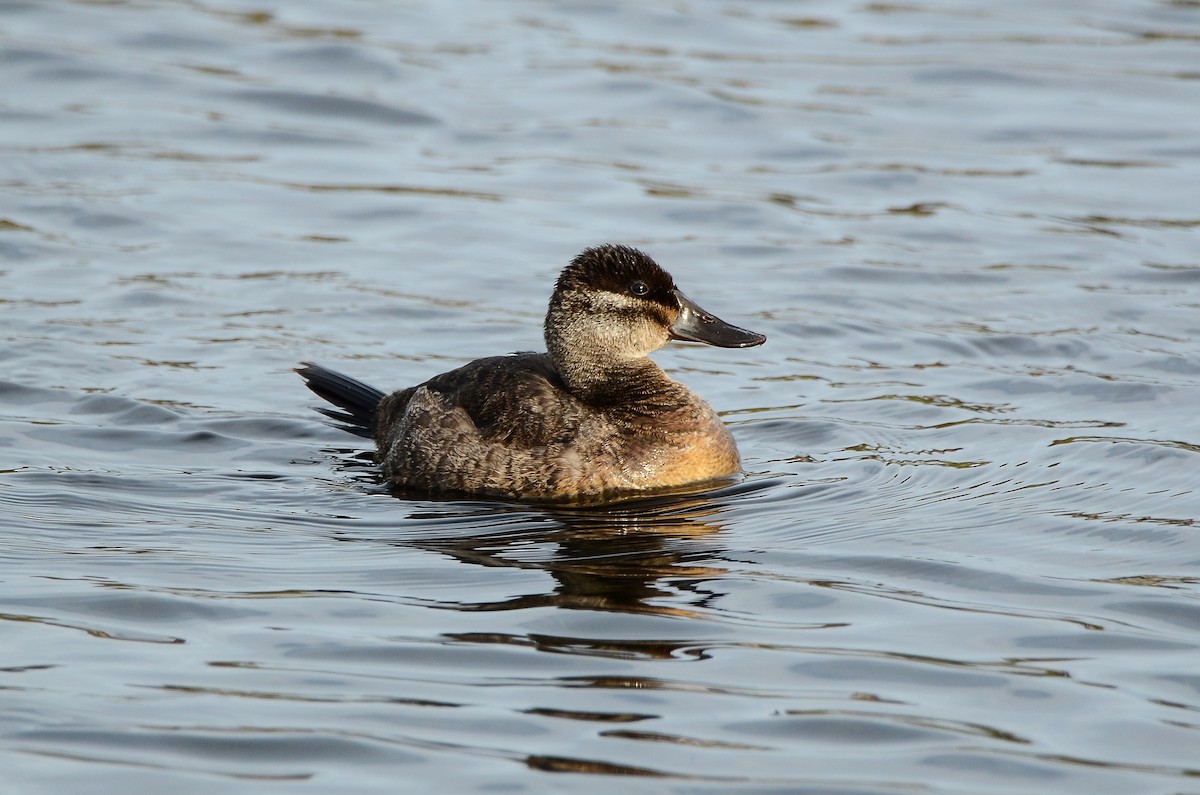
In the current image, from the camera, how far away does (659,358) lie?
11.0 meters

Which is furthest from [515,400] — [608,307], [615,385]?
[608,307]

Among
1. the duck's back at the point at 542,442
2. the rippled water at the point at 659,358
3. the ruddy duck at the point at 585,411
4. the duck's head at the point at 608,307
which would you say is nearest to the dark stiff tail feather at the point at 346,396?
the rippled water at the point at 659,358

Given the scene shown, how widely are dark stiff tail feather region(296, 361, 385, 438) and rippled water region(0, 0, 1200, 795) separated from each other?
0.13 meters

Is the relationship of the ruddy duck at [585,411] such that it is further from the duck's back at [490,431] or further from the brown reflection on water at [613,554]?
the brown reflection on water at [613,554]

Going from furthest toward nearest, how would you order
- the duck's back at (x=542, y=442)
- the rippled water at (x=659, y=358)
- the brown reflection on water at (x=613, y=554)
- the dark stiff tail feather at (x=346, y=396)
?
the dark stiff tail feather at (x=346, y=396)
the duck's back at (x=542, y=442)
the brown reflection on water at (x=613, y=554)
the rippled water at (x=659, y=358)

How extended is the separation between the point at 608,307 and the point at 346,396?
5.56 ft

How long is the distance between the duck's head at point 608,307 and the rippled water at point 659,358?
0.88 meters

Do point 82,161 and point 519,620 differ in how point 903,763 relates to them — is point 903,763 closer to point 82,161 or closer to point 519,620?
point 519,620

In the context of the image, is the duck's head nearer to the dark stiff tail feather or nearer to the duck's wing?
the duck's wing

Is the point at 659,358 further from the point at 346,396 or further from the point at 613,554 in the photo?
the point at 613,554

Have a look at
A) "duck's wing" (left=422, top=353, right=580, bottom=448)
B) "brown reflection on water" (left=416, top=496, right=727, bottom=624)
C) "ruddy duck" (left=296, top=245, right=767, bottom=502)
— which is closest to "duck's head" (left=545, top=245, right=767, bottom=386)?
"ruddy duck" (left=296, top=245, right=767, bottom=502)

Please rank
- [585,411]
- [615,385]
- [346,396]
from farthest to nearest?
[346,396]
[615,385]
[585,411]

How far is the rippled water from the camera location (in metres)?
5.35

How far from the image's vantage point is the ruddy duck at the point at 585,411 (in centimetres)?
806
